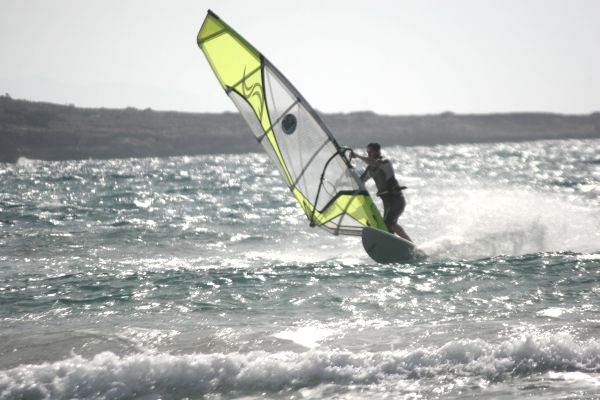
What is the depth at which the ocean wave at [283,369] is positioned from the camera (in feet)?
18.8

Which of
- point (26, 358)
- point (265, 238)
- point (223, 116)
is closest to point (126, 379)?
point (26, 358)

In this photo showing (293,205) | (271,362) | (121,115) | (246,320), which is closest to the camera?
(271,362)

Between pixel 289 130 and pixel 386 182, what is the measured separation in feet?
4.89

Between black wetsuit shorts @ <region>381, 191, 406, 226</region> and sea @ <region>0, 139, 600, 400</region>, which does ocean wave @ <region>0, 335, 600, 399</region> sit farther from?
black wetsuit shorts @ <region>381, 191, 406, 226</region>

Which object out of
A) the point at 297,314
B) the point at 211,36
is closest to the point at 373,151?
the point at 211,36

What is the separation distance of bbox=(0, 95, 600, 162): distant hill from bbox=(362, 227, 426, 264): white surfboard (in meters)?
70.8

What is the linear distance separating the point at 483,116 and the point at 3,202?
14538 cm

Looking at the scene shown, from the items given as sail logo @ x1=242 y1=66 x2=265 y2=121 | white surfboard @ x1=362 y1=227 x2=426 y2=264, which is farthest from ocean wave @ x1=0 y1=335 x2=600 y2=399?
sail logo @ x1=242 y1=66 x2=265 y2=121

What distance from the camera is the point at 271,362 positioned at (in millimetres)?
6074

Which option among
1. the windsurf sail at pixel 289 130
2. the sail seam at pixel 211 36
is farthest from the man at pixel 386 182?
the sail seam at pixel 211 36

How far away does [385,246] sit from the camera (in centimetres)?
1031

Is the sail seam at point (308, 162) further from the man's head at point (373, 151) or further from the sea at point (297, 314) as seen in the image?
the sea at point (297, 314)

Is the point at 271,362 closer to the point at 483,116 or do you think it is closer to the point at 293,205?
the point at 293,205

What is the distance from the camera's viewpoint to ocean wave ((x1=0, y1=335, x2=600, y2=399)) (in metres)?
5.74
